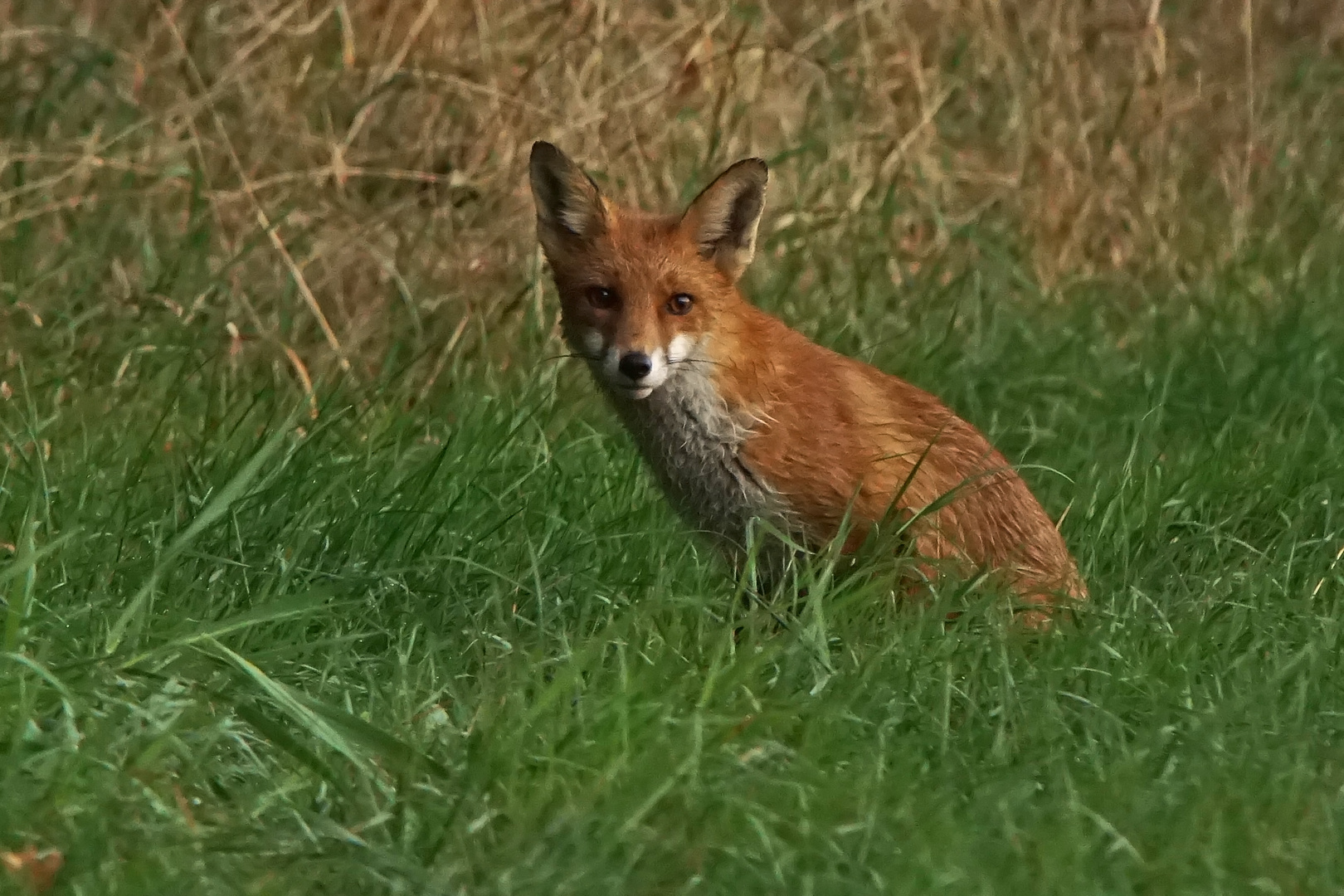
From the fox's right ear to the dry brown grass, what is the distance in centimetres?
158

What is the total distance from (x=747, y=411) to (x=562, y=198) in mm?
863

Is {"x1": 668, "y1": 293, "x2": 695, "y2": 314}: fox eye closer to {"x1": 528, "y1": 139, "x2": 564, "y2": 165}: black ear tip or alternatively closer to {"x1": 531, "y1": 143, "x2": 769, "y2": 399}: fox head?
{"x1": 531, "y1": 143, "x2": 769, "y2": 399}: fox head

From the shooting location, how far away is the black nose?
4.60 metres

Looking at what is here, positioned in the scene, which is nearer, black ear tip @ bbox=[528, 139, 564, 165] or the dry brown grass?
black ear tip @ bbox=[528, 139, 564, 165]

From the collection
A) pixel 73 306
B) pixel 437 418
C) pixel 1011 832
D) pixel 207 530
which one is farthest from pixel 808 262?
pixel 1011 832

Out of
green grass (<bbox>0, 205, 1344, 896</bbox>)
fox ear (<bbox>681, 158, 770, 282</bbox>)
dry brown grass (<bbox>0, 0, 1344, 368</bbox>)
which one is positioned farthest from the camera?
dry brown grass (<bbox>0, 0, 1344, 368</bbox>)

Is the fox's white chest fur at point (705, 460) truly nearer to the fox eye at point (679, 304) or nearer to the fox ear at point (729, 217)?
the fox eye at point (679, 304)

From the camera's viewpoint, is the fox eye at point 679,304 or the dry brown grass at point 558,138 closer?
the fox eye at point 679,304

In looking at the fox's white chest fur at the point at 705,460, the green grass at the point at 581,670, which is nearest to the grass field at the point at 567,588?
the green grass at the point at 581,670

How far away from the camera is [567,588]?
4.55 metres

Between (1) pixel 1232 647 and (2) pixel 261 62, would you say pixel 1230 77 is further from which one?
(1) pixel 1232 647

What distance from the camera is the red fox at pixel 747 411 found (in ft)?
15.4

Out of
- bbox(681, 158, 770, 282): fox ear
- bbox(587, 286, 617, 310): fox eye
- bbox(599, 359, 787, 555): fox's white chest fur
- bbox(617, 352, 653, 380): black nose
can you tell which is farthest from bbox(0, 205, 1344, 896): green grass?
bbox(681, 158, 770, 282): fox ear

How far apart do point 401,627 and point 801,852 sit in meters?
1.37
